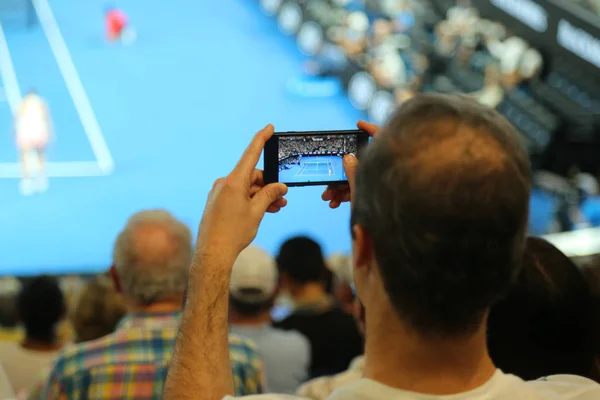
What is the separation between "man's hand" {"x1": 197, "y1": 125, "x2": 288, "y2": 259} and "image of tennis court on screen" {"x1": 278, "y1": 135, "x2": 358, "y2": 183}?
0.10m

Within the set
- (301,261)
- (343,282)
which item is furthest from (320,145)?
(343,282)

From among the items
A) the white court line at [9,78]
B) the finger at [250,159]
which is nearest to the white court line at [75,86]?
the white court line at [9,78]

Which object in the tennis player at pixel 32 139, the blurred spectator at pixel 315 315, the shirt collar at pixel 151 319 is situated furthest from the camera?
the tennis player at pixel 32 139

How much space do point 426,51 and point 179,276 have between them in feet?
28.2

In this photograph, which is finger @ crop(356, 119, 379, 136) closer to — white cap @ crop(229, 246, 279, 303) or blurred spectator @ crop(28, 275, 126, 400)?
white cap @ crop(229, 246, 279, 303)

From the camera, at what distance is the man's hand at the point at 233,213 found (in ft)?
4.21

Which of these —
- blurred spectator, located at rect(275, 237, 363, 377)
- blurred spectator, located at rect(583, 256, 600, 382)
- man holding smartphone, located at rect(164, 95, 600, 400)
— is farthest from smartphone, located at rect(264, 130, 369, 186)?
blurred spectator, located at rect(275, 237, 363, 377)

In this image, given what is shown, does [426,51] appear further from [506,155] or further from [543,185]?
[506,155]

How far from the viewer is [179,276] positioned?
2258 mm

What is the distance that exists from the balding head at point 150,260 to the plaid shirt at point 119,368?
0.14m

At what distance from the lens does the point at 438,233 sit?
1.02 meters

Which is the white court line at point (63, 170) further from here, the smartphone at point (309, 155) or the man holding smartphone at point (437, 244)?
the man holding smartphone at point (437, 244)

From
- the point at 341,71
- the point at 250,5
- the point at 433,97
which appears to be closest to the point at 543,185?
the point at 341,71

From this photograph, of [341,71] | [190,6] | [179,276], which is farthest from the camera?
[190,6]
